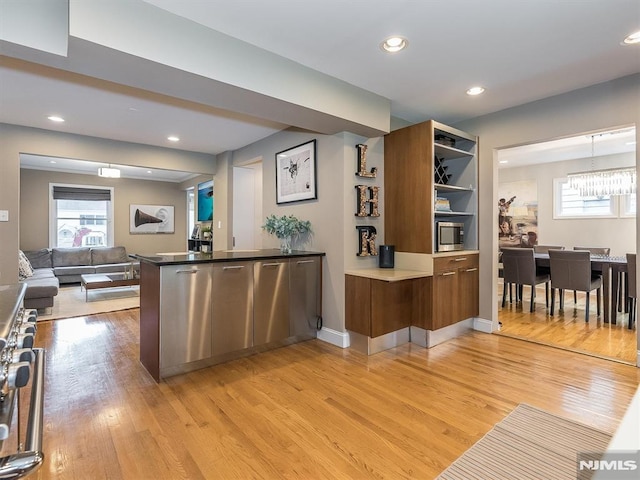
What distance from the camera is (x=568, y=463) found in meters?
1.67

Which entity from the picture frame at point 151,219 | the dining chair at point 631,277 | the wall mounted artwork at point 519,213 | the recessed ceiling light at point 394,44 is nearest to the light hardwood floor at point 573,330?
the dining chair at point 631,277

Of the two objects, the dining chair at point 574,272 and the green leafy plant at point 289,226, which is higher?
the green leafy plant at point 289,226

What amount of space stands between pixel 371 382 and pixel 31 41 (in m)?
3.08

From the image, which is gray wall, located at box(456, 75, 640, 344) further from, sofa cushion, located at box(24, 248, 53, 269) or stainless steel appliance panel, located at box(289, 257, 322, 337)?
sofa cushion, located at box(24, 248, 53, 269)

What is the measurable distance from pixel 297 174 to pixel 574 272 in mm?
3702

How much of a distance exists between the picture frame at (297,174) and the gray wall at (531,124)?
6.28 feet

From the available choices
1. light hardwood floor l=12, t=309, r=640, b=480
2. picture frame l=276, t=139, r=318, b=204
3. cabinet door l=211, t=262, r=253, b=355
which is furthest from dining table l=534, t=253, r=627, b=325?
cabinet door l=211, t=262, r=253, b=355

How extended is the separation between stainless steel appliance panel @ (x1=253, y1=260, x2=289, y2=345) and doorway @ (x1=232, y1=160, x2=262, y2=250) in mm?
2104

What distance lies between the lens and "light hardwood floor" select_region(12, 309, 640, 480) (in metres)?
1.70

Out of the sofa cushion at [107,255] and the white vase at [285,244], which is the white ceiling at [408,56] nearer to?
the white vase at [285,244]

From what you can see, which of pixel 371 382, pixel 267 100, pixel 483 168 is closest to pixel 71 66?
pixel 267 100

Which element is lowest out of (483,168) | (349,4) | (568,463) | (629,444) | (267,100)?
(568,463)

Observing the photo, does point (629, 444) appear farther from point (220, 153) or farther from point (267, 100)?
point (220, 153)

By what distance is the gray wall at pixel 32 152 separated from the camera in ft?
13.0
